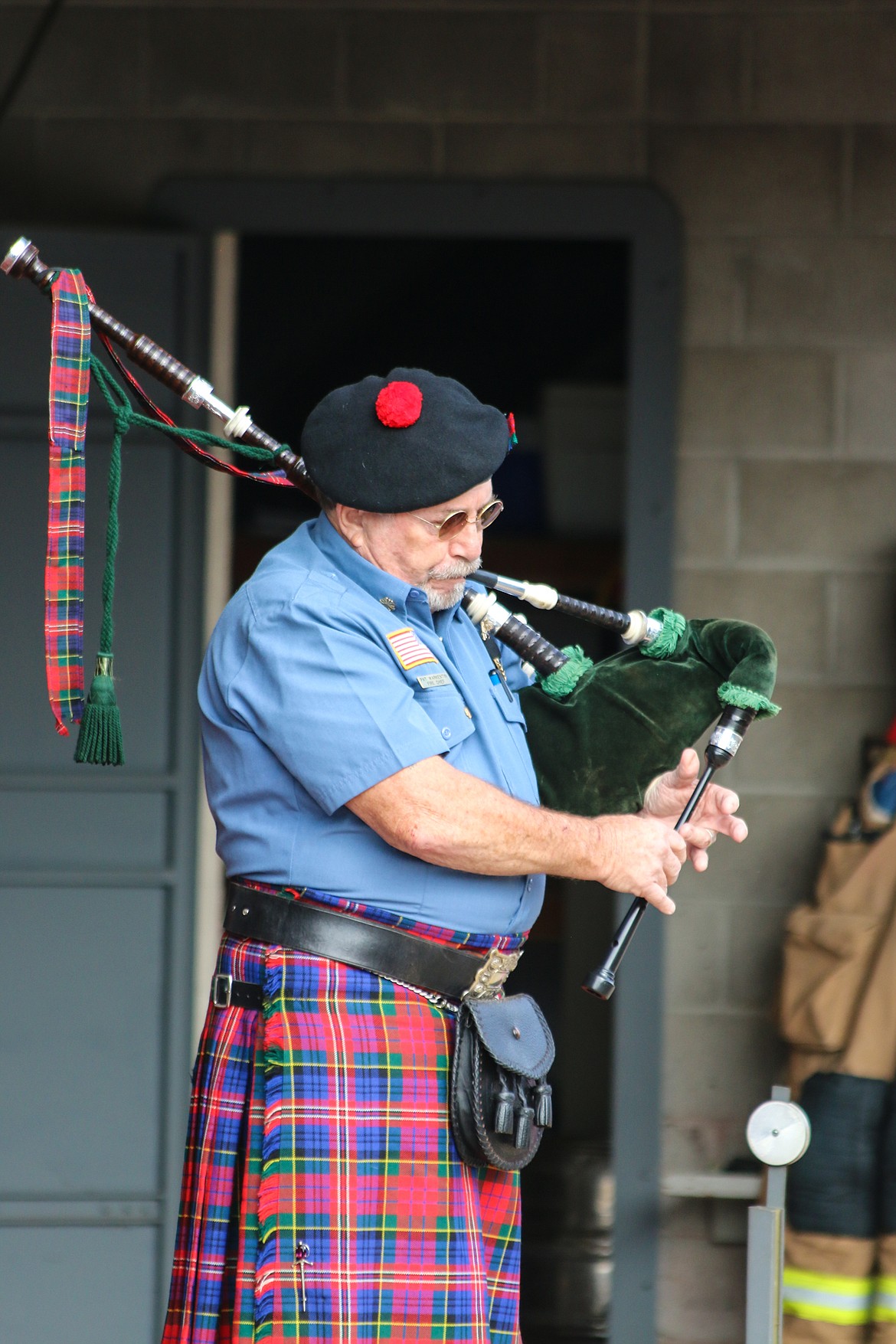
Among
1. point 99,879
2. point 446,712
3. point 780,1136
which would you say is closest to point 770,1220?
point 780,1136

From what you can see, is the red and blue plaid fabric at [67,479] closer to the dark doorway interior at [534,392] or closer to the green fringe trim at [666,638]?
the green fringe trim at [666,638]

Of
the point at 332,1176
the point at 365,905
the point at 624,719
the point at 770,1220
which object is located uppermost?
the point at 624,719

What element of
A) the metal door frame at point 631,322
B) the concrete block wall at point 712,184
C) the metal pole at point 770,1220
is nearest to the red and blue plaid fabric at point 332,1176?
the metal pole at point 770,1220

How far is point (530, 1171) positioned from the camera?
4520 mm

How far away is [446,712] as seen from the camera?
1.71m

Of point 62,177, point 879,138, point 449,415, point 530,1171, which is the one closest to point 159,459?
point 62,177

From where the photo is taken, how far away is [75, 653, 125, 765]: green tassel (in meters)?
1.79

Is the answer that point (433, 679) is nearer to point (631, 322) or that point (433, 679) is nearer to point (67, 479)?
point (67, 479)

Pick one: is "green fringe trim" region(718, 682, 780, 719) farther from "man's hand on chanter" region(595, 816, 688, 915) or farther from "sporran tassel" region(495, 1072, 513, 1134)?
"sporran tassel" region(495, 1072, 513, 1134)

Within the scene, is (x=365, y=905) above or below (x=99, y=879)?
above

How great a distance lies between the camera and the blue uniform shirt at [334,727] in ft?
5.27

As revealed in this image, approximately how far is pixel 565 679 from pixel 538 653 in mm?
49

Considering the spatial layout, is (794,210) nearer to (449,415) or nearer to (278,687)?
(449,415)

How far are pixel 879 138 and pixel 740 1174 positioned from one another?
1955mm
